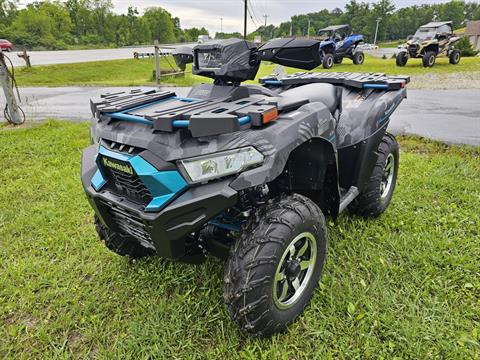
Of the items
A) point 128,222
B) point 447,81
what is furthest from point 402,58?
point 128,222

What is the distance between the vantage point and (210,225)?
221cm

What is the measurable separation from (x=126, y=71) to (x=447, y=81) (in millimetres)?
17447

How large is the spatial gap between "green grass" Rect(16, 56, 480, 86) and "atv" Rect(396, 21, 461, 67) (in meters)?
0.43

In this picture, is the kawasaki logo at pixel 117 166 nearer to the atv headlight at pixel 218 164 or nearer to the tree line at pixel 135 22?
the atv headlight at pixel 218 164

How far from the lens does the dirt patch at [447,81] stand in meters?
11.3

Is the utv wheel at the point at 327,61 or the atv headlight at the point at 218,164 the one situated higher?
the atv headlight at the point at 218,164

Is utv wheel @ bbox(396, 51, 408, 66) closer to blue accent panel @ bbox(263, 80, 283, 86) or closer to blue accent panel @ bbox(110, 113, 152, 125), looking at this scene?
blue accent panel @ bbox(263, 80, 283, 86)

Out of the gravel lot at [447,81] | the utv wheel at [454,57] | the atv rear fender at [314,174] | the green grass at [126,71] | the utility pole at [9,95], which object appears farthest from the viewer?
the utv wheel at [454,57]

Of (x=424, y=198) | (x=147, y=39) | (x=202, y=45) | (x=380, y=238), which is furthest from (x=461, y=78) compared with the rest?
(x=147, y=39)

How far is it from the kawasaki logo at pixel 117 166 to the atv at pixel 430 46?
60.5 ft

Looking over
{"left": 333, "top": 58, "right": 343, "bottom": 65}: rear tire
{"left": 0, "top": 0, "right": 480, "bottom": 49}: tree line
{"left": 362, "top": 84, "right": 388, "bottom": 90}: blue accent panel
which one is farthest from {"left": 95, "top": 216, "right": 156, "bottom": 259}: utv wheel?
{"left": 0, "top": 0, "right": 480, "bottom": 49}: tree line

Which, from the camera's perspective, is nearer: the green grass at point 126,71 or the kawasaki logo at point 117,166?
the kawasaki logo at point 117,166

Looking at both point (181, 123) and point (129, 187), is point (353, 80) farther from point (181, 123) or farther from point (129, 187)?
point (129, 187)

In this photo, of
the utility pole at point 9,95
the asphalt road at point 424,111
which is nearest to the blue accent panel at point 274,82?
the asphalt road at point 424,111
